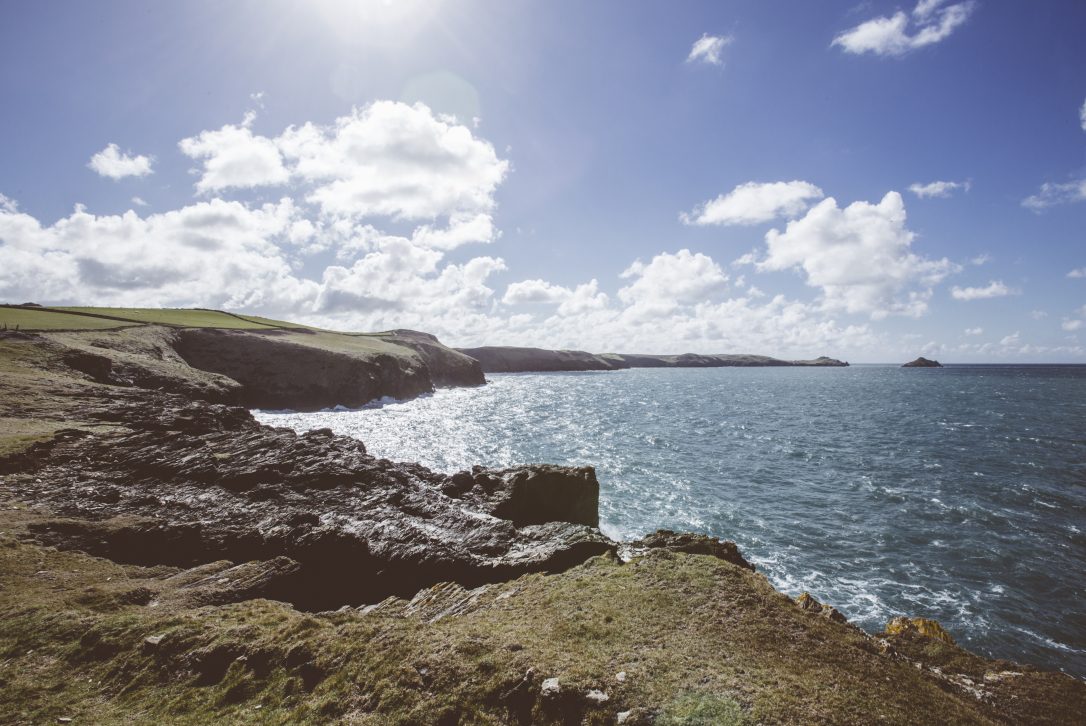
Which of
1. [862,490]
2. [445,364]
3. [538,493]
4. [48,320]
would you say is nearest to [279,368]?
[48,320]

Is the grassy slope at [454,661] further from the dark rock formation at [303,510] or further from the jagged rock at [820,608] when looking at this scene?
the dark rock formation at [303,510]

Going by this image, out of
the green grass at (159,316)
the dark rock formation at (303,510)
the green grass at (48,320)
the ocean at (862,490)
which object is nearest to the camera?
the dark rock formation at (303,510)

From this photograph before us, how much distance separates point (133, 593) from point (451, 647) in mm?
9884

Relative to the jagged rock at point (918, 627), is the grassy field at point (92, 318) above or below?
above

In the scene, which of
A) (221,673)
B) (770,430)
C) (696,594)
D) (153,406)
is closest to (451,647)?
(221,673)

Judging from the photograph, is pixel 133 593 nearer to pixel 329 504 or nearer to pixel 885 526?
pixel 329 504

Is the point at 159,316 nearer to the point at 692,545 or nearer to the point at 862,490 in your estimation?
the point at 692,545

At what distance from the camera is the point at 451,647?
9648mm

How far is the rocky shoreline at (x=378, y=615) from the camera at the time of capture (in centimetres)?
849

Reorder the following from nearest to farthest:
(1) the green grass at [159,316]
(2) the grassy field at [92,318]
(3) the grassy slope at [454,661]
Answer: (3) the grassy slope at [454,661] → (2) the grassy field at [92,318] → (1) the green grass at [159,316]

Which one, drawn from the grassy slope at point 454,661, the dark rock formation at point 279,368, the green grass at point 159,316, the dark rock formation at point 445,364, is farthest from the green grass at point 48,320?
the dark rock formation at point 445,364

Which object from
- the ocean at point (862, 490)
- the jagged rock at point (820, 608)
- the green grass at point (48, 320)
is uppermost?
the green grass at point (48, 320)

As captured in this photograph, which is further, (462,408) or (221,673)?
(462,408)

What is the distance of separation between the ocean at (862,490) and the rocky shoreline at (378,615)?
→ 406 inches
